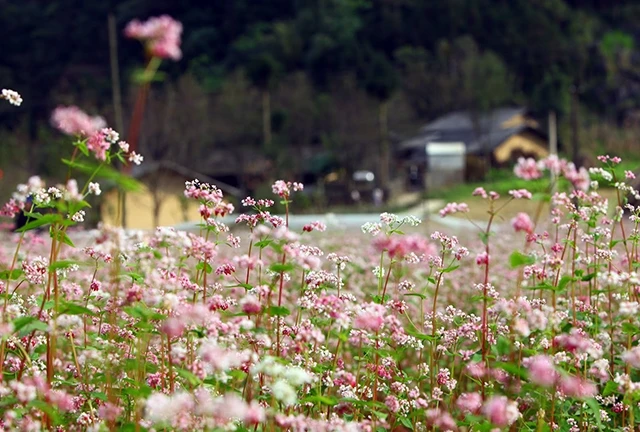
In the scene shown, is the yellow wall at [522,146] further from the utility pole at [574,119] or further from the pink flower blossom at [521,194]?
the pink flower blossom at [521,194]

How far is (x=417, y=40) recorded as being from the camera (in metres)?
70.1

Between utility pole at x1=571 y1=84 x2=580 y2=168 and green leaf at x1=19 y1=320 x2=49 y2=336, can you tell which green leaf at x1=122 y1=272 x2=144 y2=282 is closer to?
green leaf at x1=19 y1=320 x2=49 y2=336

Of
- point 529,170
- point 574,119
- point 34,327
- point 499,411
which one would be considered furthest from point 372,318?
point 574,119

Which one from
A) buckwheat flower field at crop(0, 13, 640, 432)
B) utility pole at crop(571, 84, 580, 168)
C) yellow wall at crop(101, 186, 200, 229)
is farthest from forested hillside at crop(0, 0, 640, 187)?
buckwheat flower field at crop(0, 13, 640, 432)

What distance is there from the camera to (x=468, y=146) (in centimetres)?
4841

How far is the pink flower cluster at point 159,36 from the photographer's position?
1.99 m

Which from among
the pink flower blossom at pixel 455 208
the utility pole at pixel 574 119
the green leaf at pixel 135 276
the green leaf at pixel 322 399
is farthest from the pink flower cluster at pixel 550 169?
the utility pole at pixel 574 119

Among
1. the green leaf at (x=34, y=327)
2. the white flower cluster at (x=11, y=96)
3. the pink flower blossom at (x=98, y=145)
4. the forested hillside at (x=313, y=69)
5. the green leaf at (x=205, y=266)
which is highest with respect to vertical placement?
the forested hillside at (x=313, y=69)

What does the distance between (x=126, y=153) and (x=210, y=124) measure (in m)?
42.9

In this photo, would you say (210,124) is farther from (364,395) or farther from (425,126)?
(364,395)

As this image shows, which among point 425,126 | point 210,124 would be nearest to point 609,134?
point 425,126

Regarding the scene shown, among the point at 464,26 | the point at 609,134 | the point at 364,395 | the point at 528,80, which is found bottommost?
the point at 364,395

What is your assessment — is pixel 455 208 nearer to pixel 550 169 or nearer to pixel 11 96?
pixel 550 169

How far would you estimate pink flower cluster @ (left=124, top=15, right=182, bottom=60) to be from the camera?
199cm
